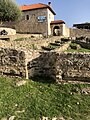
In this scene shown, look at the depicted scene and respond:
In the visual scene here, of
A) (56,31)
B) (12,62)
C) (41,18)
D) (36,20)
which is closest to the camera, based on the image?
(12,62)

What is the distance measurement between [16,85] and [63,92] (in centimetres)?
247

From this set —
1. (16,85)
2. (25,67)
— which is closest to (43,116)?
(16,85)

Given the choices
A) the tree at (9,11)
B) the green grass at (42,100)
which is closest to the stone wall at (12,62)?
the green grass at (42,100)

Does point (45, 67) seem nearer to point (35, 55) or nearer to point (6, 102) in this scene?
point (35, 55)

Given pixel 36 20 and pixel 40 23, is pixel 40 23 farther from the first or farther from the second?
pixel 36 20

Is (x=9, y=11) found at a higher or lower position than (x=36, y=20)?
higher

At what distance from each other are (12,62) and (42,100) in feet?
10.7

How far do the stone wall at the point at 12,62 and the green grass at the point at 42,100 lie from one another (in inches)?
20.6

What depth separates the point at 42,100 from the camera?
11.0 metres

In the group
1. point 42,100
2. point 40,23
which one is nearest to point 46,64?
point 42,100

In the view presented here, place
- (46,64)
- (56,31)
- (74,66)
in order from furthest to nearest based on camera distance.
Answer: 1. (56,31)
2. (46,64)
3. (74,66)

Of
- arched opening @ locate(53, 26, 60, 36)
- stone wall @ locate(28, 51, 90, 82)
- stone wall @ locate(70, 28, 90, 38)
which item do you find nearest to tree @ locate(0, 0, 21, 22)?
arched opening @ locate(53, 26, 60, 36)

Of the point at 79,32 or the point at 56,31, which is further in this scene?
the point at 79,32

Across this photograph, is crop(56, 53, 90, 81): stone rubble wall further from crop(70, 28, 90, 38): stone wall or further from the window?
the window
